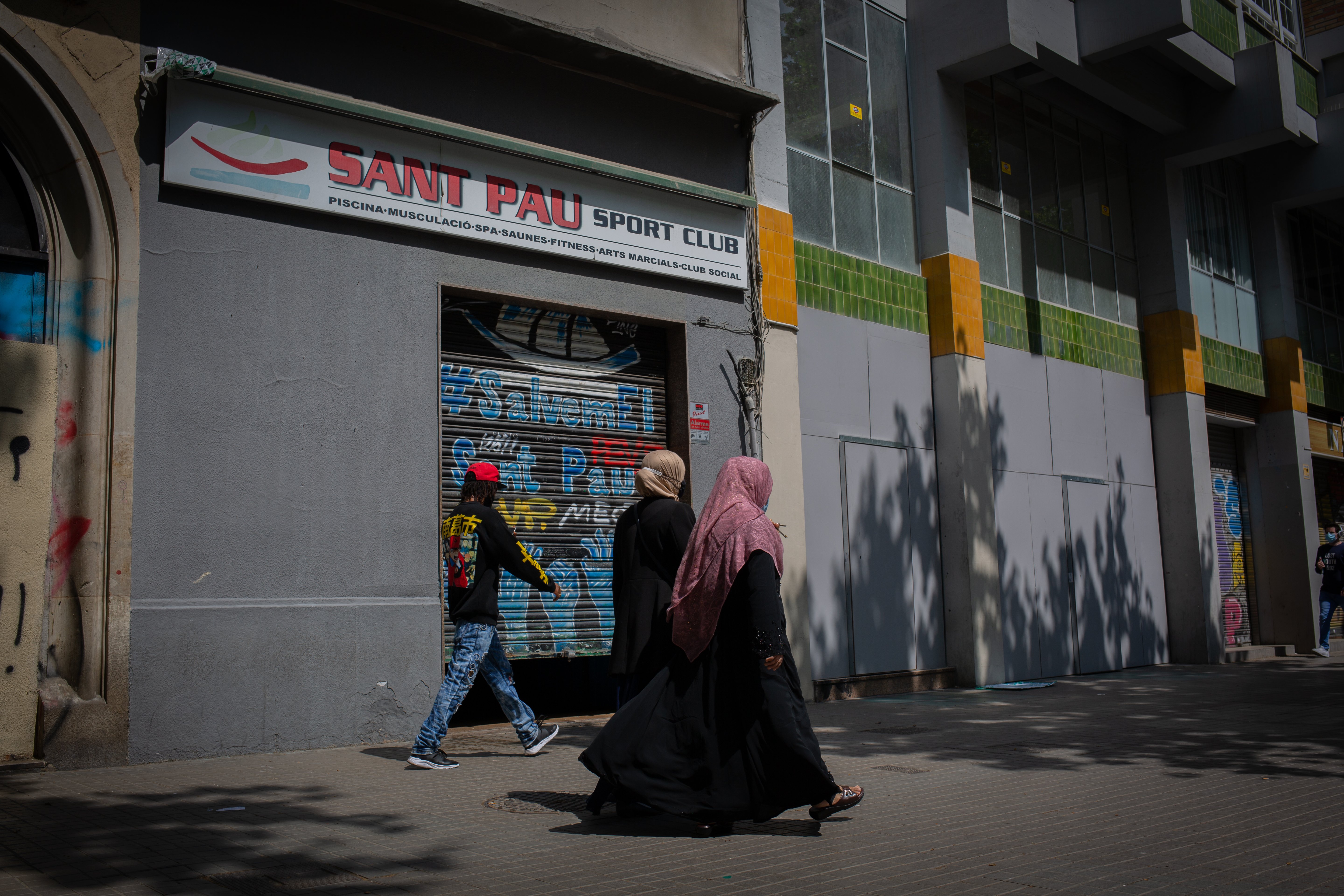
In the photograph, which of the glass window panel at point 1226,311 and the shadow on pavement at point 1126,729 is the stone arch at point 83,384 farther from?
the glass window panel at point 1226,311

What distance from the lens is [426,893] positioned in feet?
12.6

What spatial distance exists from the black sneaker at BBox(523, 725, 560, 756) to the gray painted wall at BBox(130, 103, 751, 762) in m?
1.23

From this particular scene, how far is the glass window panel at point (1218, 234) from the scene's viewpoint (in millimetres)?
18875

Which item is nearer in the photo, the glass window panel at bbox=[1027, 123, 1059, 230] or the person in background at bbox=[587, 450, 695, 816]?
the person in background at bbox=[587, 450, 695, 816]

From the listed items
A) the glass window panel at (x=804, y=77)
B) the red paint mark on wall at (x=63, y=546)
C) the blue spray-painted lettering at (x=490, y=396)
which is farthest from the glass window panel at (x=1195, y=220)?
the red paint mark on wall at (x=63, y=546)

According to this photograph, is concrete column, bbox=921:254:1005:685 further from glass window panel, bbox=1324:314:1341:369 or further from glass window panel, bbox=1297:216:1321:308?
glass window panel, bbox=1324:314:1341:369

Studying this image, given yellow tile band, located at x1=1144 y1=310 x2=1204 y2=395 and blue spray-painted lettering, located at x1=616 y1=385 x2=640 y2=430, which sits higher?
yellow tile band, located at x1=1144 y1=310 x2=1204 y2=395

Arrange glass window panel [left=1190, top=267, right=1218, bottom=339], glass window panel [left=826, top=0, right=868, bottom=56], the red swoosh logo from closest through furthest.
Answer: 1. the red swoosh logo
2. glass window panel [left=826, top=0, right=868, bottom=56]
3. glass window panel [left=1190, top=267, right=1218, bottom=339]

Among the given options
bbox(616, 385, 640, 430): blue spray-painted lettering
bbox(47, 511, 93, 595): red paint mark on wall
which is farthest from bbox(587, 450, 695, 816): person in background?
bbox(616, 385, 640, 430): blue spray-painted lettering

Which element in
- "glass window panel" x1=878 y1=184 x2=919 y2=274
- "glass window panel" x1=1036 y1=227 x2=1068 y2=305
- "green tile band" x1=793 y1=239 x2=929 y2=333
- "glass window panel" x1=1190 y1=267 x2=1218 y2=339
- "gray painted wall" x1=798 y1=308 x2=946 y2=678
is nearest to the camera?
"gray painted wall" x1=798 y1=308 x2=946 y2=678

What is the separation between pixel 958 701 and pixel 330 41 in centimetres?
836

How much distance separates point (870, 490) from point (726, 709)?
A: 7.68 meters

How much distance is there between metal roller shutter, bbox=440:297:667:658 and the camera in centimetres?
922

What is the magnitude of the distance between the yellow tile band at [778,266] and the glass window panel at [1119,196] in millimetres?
7889
